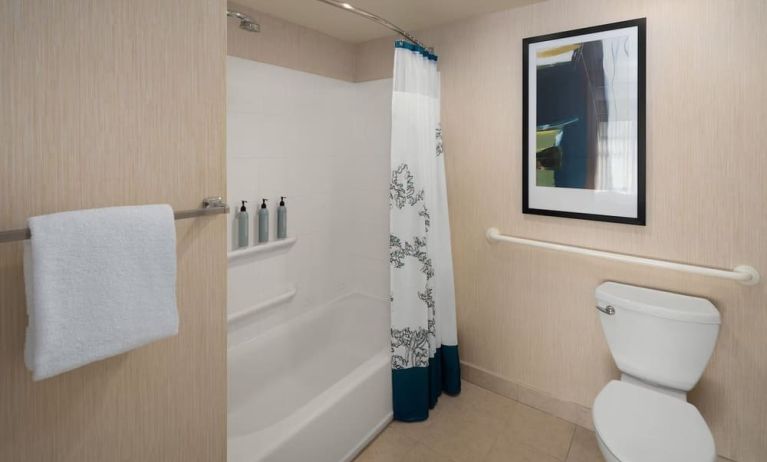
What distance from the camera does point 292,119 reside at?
257 centimetres

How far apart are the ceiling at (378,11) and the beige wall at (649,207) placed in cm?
11

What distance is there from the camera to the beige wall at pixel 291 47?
220 cm

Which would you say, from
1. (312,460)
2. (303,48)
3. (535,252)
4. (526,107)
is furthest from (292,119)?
(312,460)

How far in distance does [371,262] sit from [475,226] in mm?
924

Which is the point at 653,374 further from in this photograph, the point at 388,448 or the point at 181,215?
the point at 181,215

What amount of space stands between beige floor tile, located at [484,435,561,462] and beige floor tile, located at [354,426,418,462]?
0.40 meters

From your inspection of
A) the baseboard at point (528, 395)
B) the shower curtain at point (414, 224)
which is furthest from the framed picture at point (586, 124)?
the baseboard at point (528, 395)

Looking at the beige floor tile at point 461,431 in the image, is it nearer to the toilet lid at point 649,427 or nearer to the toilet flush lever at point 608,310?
the toilet lid at point 649,427

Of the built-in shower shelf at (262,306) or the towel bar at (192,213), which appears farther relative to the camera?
the built-in shower shelf at (262,306)

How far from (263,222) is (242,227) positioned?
0.48ft

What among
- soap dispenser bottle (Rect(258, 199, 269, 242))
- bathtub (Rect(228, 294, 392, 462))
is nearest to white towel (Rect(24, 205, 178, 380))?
bathtub (Rect(228, 294, 392, 462))

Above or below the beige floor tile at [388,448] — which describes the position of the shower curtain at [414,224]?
above

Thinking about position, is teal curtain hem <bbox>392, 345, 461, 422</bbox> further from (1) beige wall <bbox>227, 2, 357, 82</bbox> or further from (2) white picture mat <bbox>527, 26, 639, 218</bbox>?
(1) beige wall <bbox>227, 2, 357, 82</bbox>

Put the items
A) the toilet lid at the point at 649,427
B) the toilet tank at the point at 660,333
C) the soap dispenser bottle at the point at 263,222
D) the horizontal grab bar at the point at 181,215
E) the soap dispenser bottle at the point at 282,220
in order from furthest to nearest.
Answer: the soap dispenser bottle at the point at 282,220
the soap dispenser bottle at the point at 263,222
the toilet tank at the point at 660,333
the toilet lid at the point at 649,427
the horizontal grab bar at the point at 181,215
